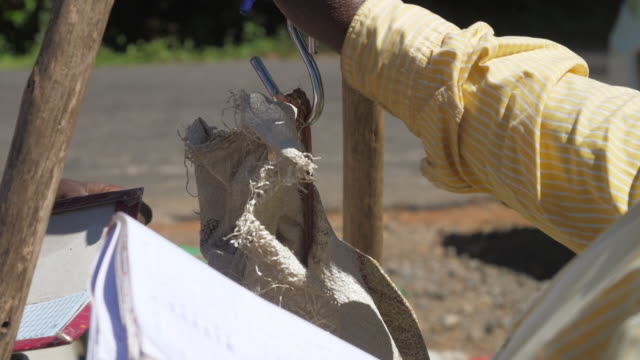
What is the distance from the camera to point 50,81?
0.96 metres

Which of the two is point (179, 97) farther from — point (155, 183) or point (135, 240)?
point (135, 240)

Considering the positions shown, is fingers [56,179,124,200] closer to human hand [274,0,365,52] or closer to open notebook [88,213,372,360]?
human hand [274,0,365,52]

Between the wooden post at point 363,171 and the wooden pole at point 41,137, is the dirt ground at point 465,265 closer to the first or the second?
the wooden post at point 363,171

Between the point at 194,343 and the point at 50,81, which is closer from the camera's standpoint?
the point at 194,343

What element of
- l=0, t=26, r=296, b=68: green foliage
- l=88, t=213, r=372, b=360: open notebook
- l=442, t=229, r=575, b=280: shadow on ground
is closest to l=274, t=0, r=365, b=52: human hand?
l=88, t=213, r=372, b=360: open notebook

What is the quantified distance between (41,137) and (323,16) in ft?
1.50

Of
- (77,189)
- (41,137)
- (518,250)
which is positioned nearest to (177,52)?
(518,250)

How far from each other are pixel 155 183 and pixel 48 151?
481 cm

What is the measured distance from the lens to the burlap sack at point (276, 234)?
1.25 metres

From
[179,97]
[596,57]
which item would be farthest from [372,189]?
[596,57]

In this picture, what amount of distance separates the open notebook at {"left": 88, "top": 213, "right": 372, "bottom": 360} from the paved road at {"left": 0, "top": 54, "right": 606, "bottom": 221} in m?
3.27

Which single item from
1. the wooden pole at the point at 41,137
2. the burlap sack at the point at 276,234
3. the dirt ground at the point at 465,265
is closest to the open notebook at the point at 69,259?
the burlap sack at the point at 276,234

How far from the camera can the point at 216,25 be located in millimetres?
12555

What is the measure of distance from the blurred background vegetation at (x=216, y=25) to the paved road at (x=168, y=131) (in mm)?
1222
